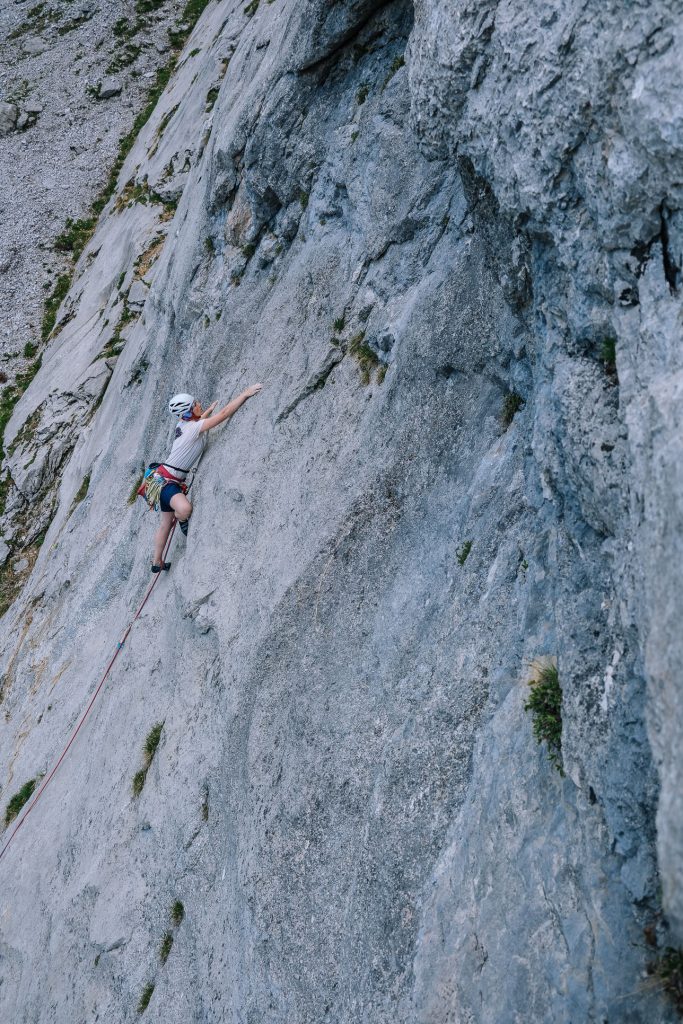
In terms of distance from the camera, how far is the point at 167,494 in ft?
55.0

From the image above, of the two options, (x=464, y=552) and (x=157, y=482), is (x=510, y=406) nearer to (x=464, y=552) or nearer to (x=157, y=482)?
(x=464, y=552)

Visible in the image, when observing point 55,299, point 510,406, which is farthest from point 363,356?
→ point 55,299

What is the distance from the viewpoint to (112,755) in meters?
15.6

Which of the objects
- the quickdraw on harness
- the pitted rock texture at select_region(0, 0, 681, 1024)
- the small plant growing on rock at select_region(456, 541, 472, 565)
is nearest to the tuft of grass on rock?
the pitted rock texture at select_region(0, 0, 681, 1024)

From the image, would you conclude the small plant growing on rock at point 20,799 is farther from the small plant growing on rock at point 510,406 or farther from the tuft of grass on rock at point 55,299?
the tuft of grass on rock at point 55,299

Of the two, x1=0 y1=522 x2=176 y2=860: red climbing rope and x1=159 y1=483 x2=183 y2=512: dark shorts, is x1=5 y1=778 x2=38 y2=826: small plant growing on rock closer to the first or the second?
x1=0 y1=522 x2=176 y2=860: red climbing rope

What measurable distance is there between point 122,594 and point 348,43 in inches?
451

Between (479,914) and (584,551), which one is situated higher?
(584,551)

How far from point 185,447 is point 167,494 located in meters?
0.96

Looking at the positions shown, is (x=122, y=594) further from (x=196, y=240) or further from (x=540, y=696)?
(x=540, y=696)

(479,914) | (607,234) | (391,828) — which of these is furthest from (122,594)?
(607,234)

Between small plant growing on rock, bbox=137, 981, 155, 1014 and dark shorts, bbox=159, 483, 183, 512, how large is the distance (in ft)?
26.2

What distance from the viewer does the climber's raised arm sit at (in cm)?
1527

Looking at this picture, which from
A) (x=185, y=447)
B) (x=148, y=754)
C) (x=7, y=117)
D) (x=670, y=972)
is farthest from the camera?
(x=7, y=117)
